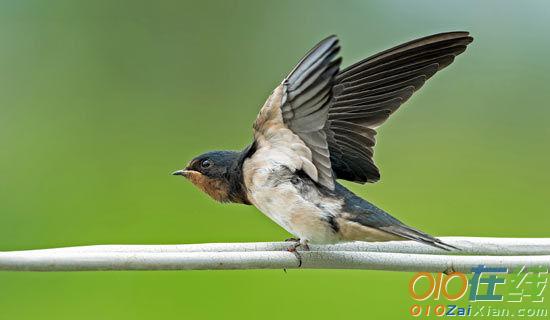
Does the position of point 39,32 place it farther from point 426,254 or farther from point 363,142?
point 426,254

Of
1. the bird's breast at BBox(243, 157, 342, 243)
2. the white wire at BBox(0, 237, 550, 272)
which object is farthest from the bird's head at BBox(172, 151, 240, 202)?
the white wire at BBox(0, 237, 550, 272)

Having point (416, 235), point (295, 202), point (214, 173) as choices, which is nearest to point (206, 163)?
point (214, 173)

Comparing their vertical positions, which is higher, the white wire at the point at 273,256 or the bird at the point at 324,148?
the bird at the point at 324,148

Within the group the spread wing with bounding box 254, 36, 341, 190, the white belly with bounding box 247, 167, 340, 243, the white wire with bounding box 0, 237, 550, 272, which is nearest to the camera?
the white wire with bounding box 0, 237, 550, 272

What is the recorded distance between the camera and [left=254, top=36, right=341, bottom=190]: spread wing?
5.61 ft

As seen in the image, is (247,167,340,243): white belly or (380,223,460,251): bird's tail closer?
(380,223,460,251): bird's tail

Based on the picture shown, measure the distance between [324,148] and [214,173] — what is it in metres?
0.33

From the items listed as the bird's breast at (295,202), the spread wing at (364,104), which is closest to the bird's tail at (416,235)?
the bird's breast at (295,202)

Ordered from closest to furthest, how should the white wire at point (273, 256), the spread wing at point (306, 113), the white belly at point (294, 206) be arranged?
1. the white wire at point (273, 256)
2. the spread wing at point (306, 113)
3. the white belly at point (294, 206)

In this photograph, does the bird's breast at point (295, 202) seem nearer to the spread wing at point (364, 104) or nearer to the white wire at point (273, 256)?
the white wire at point (273, 256)

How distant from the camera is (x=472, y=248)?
1685mm

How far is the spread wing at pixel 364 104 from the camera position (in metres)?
2.07

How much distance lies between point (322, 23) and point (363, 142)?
340 centimetres

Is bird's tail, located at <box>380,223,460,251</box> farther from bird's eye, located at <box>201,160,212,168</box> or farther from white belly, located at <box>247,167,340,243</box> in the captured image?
bird's eye, located at <box>201,160,212,168</box>
